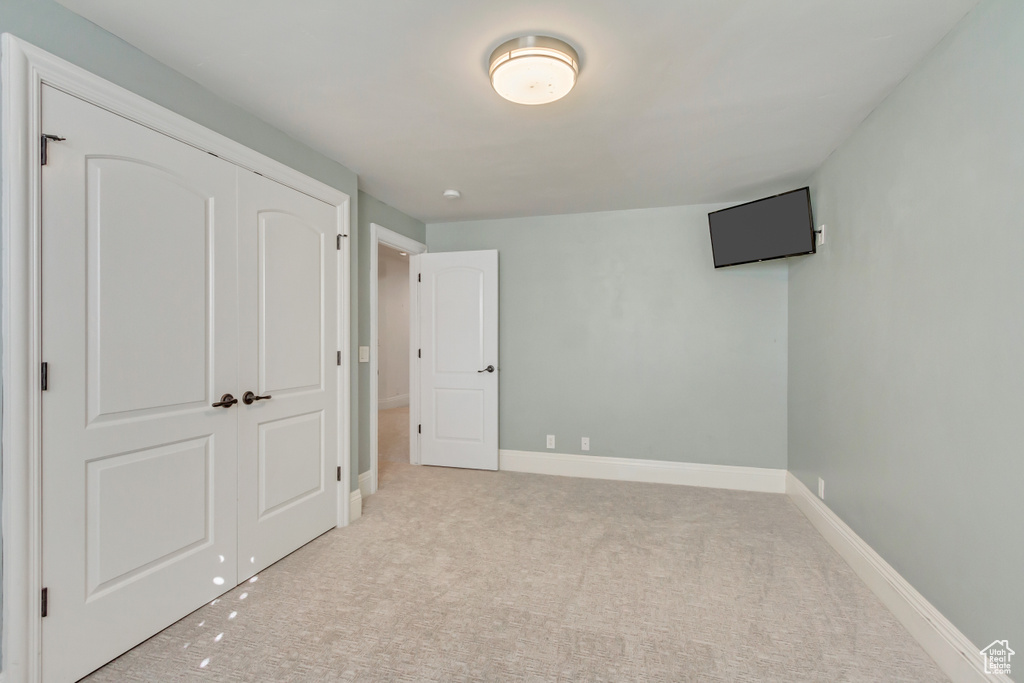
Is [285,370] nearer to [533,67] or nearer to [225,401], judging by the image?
[225,401]

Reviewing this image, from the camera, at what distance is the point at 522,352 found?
4438 millimetres

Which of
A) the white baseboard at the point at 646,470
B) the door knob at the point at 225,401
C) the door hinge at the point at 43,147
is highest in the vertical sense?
the door hinge at the point at 43,147

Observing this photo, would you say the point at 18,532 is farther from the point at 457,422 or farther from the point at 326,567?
the point at 457,422

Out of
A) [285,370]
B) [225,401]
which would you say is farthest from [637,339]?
[225,401]

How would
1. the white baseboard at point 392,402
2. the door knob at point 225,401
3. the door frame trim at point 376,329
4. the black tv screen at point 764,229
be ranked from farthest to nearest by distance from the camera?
the white baseboard at point 392,402 → the door frame trim at point 376,329 → the black tv screen at point 764,229 → the door knob at point 225,401

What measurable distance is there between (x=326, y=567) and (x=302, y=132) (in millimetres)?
2459

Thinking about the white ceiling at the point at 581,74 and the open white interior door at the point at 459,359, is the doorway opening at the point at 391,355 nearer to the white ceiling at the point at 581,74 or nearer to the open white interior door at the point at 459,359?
the open white interior door at the point at 459,359

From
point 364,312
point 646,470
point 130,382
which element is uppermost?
point 364,312

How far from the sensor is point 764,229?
334cm

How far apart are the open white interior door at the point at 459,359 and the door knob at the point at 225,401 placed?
90.6 inches

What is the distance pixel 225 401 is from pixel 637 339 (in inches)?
127

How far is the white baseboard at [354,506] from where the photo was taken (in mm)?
3105

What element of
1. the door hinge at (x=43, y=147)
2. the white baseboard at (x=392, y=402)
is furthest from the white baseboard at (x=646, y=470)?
the white baseboard at (x=392, y=402)

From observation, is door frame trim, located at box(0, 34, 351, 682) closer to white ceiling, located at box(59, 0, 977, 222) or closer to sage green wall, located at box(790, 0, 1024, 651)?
white ceiling, located at box(59, 0, 977, 222)
